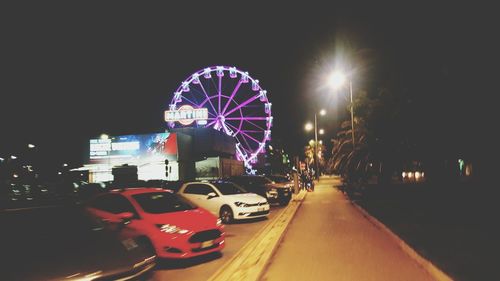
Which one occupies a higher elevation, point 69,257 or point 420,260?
point 69,257

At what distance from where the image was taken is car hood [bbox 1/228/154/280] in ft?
15.8

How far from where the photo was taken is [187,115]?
137 feet

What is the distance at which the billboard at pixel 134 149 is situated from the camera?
39.6 meters

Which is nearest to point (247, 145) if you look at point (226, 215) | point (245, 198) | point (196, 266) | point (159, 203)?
point (245, 198)

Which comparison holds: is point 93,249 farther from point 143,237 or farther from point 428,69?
point 428,69

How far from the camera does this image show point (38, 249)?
17.4ft

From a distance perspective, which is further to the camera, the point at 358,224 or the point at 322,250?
the point at 358,224

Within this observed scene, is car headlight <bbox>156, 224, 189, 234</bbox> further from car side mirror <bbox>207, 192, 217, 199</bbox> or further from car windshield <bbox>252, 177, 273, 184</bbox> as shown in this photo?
car windshield <bbox>252, 177, 273, 184</bbox>

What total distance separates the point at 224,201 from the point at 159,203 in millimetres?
6277

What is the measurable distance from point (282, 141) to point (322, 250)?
90.3 metres

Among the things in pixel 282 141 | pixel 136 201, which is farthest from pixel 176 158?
pixel 282 141

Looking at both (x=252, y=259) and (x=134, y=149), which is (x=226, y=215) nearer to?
(x=252, y=259)

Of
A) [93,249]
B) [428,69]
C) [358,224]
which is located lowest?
[358,224]

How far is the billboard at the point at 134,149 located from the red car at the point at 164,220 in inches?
1170
